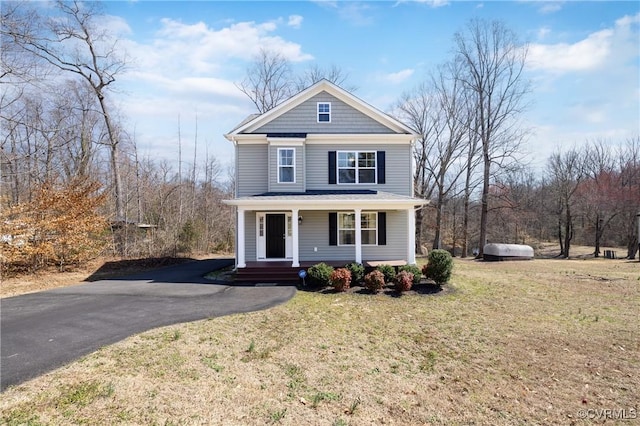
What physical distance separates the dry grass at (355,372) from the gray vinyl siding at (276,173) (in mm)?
6458

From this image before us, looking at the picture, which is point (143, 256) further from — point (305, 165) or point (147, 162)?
point (147, 162)

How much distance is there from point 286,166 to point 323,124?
258 cm

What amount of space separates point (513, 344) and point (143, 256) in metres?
17.2

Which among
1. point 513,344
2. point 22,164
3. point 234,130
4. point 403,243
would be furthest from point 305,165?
point 22,164

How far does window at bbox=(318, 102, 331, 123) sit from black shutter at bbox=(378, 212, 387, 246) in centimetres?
477

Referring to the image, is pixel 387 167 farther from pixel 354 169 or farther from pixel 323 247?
pixel 323 247

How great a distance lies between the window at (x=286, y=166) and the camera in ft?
46.6

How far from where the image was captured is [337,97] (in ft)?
49.1

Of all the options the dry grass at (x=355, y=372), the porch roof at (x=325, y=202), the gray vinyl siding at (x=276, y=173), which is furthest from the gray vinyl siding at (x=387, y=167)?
the dry grass at (x=355, y=372)

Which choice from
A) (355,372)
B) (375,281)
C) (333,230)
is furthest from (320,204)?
(355,372)

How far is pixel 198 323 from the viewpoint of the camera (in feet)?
23.8

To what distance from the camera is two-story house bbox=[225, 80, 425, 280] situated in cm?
1417

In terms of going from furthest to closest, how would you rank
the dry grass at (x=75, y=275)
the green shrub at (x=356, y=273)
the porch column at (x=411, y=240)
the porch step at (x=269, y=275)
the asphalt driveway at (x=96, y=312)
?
the porch column at (x=411, y=240) → the porch step at (x=269, y=275) → the green shrub at (x=356, y=273) → the dry grass at (x=75, y=275) → the asphalt driveway at (x=96, y=312)

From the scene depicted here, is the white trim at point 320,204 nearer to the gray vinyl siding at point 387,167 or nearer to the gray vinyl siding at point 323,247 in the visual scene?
the gray vinyl siding at point 323,247
